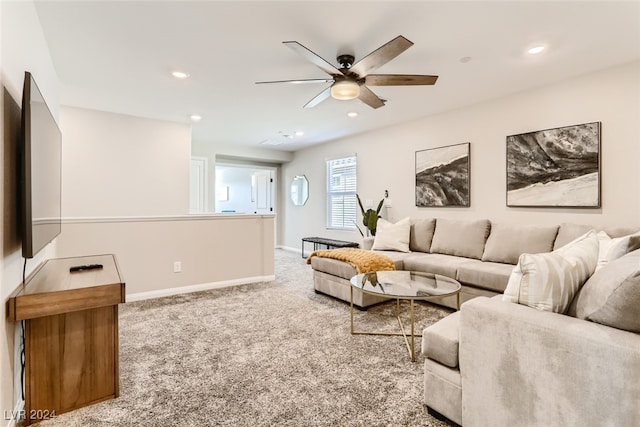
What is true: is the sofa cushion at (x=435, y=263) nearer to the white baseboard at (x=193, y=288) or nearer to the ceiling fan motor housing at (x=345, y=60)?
the white baseboard at (x=193, y=288)

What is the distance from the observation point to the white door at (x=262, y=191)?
7957 millimetres

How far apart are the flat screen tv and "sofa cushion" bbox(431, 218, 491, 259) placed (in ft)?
12.5

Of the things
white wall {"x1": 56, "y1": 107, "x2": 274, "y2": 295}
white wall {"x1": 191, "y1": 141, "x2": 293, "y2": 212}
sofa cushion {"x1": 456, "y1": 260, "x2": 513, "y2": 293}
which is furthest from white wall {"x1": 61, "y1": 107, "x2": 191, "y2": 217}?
sofa cushion {"x1": 456, "y1": 260, "x2": 513, "y2": 293}

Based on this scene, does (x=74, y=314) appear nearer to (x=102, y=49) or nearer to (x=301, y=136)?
(x=102, y=49)

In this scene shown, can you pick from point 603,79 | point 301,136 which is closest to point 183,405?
point 603,79

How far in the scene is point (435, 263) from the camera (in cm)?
343

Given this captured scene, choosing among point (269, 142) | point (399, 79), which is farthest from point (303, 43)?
point (269, 142)

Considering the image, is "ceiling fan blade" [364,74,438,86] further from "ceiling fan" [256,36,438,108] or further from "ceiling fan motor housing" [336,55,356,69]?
"ceiling fan motor housing" [336,55,356,69]

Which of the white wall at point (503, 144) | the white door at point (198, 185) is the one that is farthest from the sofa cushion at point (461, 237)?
the white door at point (198, 185)

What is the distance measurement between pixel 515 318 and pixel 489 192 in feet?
9.77

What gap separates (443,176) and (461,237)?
3.19 feet

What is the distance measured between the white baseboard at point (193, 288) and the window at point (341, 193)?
2.01 m

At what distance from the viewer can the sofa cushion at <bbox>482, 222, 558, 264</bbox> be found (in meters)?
3.12

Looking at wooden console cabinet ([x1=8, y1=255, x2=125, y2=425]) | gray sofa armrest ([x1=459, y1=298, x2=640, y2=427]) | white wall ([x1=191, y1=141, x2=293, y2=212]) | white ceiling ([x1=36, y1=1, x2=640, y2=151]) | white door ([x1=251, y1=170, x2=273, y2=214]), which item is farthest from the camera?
white door ([x1=251, y1=170, x2=273, y2=214])
